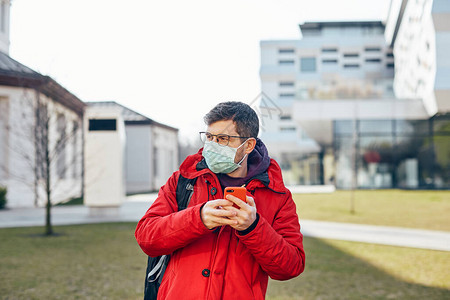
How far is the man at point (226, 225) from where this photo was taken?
7.20 ft

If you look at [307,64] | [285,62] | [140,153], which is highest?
[285,62]

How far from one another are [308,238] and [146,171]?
2559 cm

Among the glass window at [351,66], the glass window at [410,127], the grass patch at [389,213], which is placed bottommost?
the grass patch at [389,213]

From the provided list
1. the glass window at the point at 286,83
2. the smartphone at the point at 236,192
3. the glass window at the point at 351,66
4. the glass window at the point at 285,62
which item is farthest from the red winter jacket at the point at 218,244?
the glass window at the point at 351,66

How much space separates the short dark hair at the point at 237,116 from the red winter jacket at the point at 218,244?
10.7 inches

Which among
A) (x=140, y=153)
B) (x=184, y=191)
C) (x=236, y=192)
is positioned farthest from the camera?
(x=140, y=153)

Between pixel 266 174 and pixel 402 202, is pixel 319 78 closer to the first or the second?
pixel 402 202

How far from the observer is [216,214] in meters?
2.11

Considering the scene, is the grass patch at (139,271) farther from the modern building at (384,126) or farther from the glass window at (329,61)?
the glass window at (329,61)

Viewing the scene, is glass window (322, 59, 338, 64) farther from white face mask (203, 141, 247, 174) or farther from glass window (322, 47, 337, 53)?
white face mask (203, 141, 247, 174)

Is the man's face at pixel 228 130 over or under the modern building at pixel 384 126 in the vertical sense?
under

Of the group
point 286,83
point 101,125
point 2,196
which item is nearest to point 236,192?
point 101,125

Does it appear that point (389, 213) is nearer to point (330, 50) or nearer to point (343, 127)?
point (343, 127)

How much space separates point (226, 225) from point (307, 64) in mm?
66705
